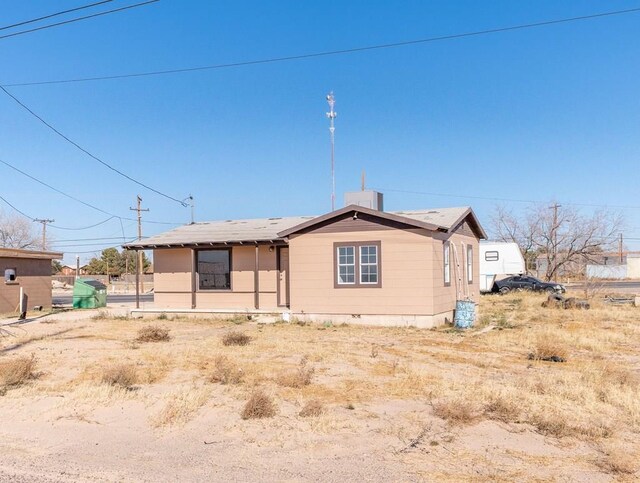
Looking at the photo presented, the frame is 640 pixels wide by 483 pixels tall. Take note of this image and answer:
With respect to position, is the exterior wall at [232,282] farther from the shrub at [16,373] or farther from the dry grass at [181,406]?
the dry grass at [181,406]

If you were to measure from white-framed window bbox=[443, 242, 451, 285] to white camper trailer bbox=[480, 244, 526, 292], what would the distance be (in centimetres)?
2112

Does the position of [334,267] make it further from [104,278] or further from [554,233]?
[104,278]

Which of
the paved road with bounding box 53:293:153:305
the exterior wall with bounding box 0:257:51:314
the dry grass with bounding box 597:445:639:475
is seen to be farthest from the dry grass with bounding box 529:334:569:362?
the paved road with bounding box 53:293:153:305

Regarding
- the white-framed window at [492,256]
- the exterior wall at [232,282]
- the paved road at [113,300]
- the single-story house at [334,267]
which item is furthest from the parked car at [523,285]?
the paved road at [113,300]

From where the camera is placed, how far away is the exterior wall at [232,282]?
22.0m

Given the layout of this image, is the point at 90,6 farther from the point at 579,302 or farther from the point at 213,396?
the point at 579,302

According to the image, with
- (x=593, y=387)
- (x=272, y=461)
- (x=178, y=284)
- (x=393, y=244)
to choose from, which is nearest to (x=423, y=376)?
(x=593, y=387)

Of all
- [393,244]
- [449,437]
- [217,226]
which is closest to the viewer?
[449,437]

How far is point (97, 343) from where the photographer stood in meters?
14.9

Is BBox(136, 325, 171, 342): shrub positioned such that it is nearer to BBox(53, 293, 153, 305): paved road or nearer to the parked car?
BBox(53, 293, 153, 305): paved road

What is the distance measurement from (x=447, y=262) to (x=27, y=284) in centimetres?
1936

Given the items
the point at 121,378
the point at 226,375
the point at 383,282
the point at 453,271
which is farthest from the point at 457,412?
the point at 453,271

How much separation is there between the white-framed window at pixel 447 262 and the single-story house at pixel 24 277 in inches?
737

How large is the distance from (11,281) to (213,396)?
2130 centimetres
